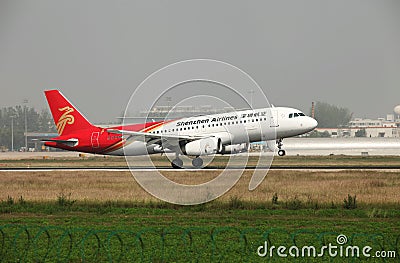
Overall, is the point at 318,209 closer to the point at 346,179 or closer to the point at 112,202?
the point at 112,202

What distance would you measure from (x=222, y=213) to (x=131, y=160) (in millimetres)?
42155

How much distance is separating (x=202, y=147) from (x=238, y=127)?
3847 mm

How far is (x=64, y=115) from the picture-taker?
2322 inches

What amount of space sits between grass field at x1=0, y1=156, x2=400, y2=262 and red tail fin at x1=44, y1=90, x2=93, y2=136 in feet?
60.9

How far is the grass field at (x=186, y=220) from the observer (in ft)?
59.2

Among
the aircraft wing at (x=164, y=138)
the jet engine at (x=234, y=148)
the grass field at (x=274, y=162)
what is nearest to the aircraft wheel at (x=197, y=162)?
the aircraft wing at (x=164, y=138)

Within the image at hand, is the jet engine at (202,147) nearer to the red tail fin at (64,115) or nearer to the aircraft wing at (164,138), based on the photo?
the aircraft wing at (164,138)

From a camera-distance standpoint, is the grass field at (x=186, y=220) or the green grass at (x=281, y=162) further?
the green grass at (x=281, y=162)

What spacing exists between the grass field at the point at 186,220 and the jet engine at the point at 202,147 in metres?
11.1

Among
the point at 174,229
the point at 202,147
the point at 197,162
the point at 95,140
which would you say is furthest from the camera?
the point at 95,140

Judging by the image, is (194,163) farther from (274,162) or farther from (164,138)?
(274,162)

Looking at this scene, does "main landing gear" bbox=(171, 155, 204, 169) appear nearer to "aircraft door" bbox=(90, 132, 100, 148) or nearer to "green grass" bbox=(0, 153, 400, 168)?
"green grass" bbox=(0, 153, 400, 168)

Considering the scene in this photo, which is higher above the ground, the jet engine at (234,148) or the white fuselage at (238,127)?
the white fuselage at (238,127)

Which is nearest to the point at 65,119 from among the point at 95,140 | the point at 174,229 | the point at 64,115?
the point at 64,115
